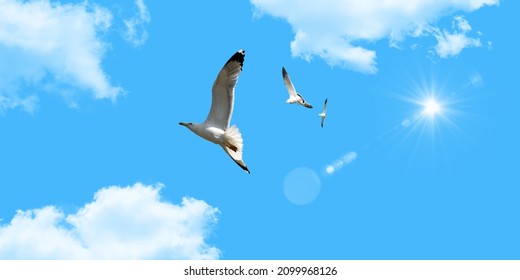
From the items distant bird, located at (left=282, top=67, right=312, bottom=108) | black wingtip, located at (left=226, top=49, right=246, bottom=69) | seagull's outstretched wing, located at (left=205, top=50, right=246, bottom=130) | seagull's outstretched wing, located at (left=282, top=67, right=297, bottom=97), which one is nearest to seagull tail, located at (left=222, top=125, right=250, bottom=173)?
seagull's outstretched wing, located at (left=205, top=50, right=246, bottom=130)

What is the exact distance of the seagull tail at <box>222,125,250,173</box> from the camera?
12094 millimetres

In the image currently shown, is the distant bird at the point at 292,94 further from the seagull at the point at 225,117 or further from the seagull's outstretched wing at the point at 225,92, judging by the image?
the seagull's outstretched wing at the point at 225,92

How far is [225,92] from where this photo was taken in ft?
38.4

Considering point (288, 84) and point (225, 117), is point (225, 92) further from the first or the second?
point (288, 84)

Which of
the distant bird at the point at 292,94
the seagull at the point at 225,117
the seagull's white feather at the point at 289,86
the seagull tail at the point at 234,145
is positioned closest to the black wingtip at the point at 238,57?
the seagull at the point at 225,117

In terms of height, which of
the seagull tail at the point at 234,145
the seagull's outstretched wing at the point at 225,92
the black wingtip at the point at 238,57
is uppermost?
the black wingtip at the point at 238,57

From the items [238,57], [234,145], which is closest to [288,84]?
[234,145]

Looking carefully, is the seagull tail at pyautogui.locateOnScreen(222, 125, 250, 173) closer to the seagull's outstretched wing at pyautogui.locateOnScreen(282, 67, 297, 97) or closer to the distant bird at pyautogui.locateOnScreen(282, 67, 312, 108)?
the distant bird at pyautogui.locateOnScreen(282, 67, 312, 108)

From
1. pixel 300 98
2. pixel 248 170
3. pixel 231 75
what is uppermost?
pixel 300 98

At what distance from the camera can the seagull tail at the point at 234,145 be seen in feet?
39.7
